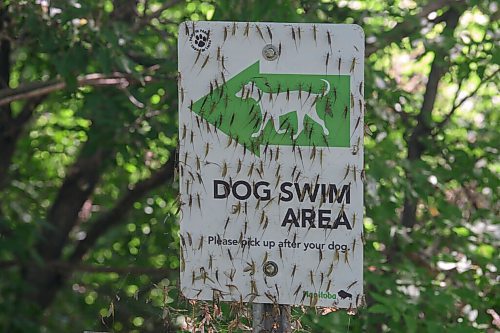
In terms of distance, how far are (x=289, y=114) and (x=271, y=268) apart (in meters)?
0.29

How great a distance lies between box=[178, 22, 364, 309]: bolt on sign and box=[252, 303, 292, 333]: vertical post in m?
0.04

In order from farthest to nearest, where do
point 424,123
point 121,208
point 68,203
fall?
1. point 68,203
2. point 121,208
3. point 424,123

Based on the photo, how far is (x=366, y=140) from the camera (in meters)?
3.58

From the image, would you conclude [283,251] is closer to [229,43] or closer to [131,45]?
[229,43]

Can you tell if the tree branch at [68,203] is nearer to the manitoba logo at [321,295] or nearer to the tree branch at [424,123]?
the tree branch at [424,123]

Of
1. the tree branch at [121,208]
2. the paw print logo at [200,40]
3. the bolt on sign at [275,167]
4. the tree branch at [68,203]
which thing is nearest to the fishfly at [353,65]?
the bolt on sign at [275,167]

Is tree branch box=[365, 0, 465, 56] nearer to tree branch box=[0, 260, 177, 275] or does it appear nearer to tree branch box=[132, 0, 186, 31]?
tree branch box=[132, 0, 186, 31]

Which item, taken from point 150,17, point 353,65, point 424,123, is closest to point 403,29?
point 424,123

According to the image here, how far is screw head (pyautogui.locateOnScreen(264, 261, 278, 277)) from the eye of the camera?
1.78 metres

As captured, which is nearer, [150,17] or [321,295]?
[321,295]

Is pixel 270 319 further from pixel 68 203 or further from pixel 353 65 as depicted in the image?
pixel 68 203

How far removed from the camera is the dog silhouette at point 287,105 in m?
1.79

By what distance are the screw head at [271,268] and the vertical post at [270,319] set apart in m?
0.07

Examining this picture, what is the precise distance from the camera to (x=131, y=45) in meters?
3.62
